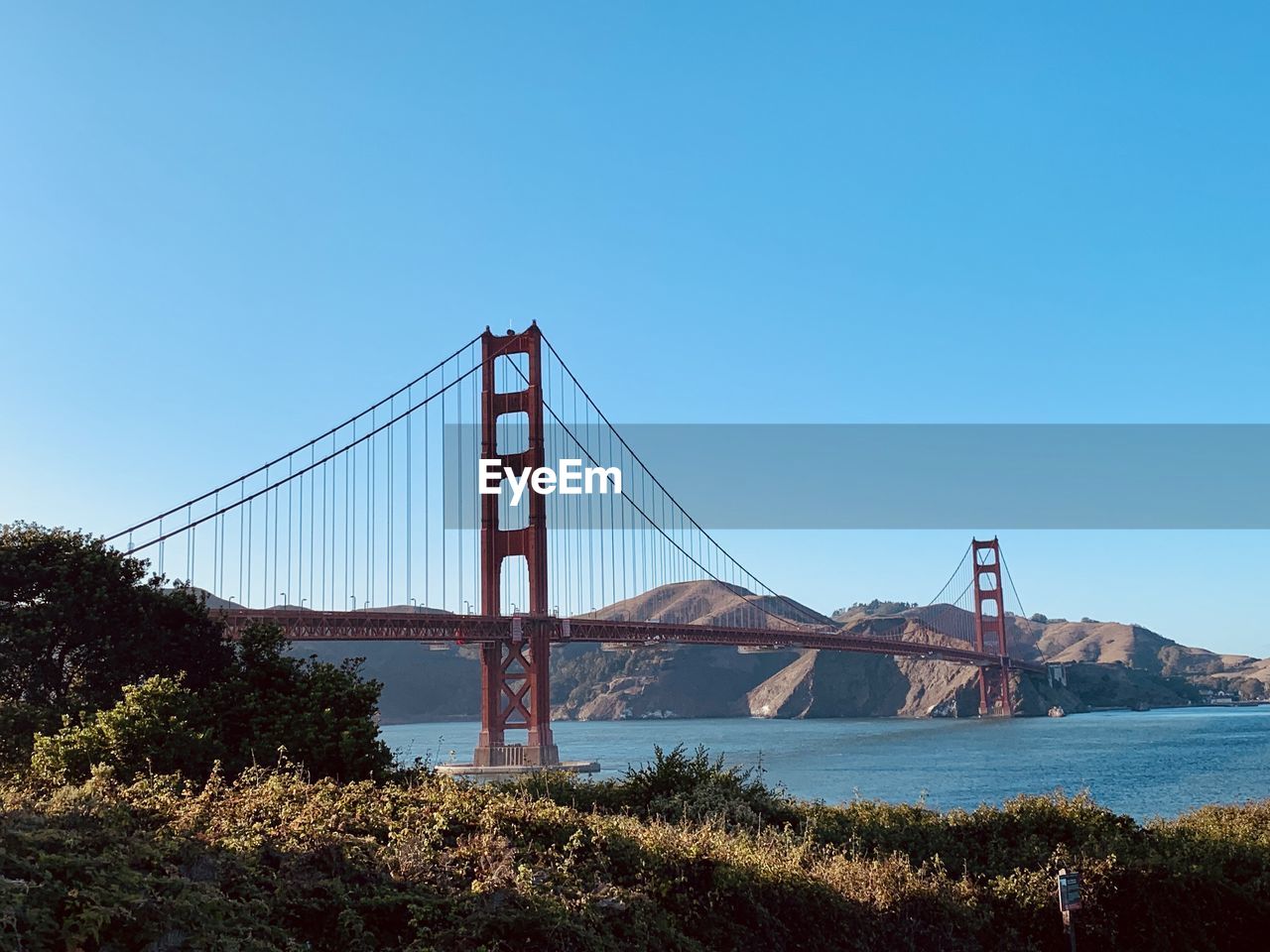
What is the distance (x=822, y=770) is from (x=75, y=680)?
51398mm

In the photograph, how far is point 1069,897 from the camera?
576 inches

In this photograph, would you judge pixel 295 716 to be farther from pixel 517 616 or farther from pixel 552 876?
pixel 517 616

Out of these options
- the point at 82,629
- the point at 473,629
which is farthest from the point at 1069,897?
the point at 473,629

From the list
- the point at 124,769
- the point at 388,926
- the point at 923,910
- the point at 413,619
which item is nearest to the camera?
the point at 388,926

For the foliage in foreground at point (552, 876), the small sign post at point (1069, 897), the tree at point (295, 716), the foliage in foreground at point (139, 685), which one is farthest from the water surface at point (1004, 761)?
the small sign post at point (1069, 897)

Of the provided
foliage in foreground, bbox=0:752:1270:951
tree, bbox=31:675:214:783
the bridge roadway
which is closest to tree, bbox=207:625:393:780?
tree, bbox=31:675:214:783

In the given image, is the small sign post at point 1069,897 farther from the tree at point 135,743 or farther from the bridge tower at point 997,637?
the bridge tower at point 997,637

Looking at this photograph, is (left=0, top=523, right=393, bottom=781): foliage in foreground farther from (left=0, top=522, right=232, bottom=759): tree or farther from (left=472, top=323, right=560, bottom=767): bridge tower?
(left=472, top=323, right=560, bottom=767): bridge tower

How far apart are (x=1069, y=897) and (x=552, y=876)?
6.58 metres

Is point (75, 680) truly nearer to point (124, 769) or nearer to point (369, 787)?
point (124, 769)

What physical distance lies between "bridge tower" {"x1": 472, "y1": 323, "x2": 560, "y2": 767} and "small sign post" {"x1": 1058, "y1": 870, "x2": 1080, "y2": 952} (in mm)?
45807

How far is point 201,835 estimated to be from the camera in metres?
12.7

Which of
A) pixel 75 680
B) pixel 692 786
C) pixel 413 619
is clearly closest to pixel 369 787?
pixel 692 786

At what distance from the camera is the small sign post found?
1458cm
